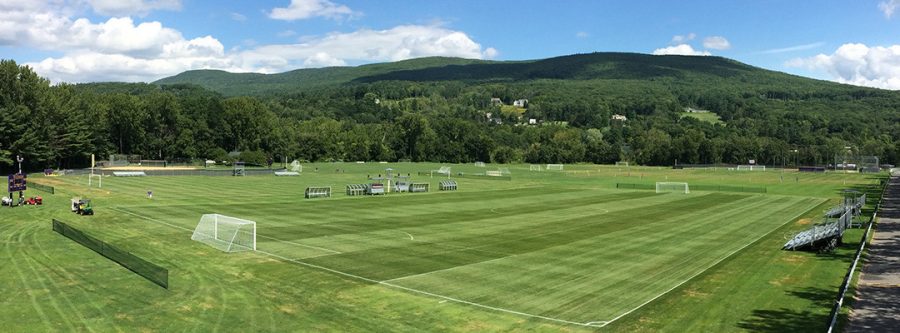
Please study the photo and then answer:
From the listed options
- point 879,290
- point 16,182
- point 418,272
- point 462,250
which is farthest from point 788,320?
point 16,182

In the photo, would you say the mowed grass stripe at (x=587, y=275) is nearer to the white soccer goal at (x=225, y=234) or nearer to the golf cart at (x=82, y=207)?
the white soccer goal at (x=225, y=234)

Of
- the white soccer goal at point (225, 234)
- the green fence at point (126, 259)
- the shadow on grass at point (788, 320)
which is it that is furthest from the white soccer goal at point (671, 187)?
the green fence at point (126, 259)

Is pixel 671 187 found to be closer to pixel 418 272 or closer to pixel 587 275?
pixel 587 275

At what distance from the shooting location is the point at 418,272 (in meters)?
26.3

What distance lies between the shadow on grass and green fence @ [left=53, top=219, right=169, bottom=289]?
2092 cm

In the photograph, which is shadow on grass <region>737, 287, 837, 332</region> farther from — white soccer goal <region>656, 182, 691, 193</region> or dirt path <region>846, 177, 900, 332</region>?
white soccer goal <region>656, 182, 691, 193</region>

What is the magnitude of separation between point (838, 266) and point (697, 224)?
17.4 meters

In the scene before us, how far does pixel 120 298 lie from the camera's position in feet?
68.4

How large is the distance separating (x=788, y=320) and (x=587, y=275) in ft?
27.3

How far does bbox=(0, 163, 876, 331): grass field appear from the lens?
19188 millimetres

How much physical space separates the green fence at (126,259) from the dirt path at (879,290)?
23983 mm

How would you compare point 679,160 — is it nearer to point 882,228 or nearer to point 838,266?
point 882,228

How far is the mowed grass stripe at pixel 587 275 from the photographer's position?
21.3m

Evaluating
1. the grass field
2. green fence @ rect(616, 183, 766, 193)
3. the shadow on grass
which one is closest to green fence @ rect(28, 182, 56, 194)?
the grass field
